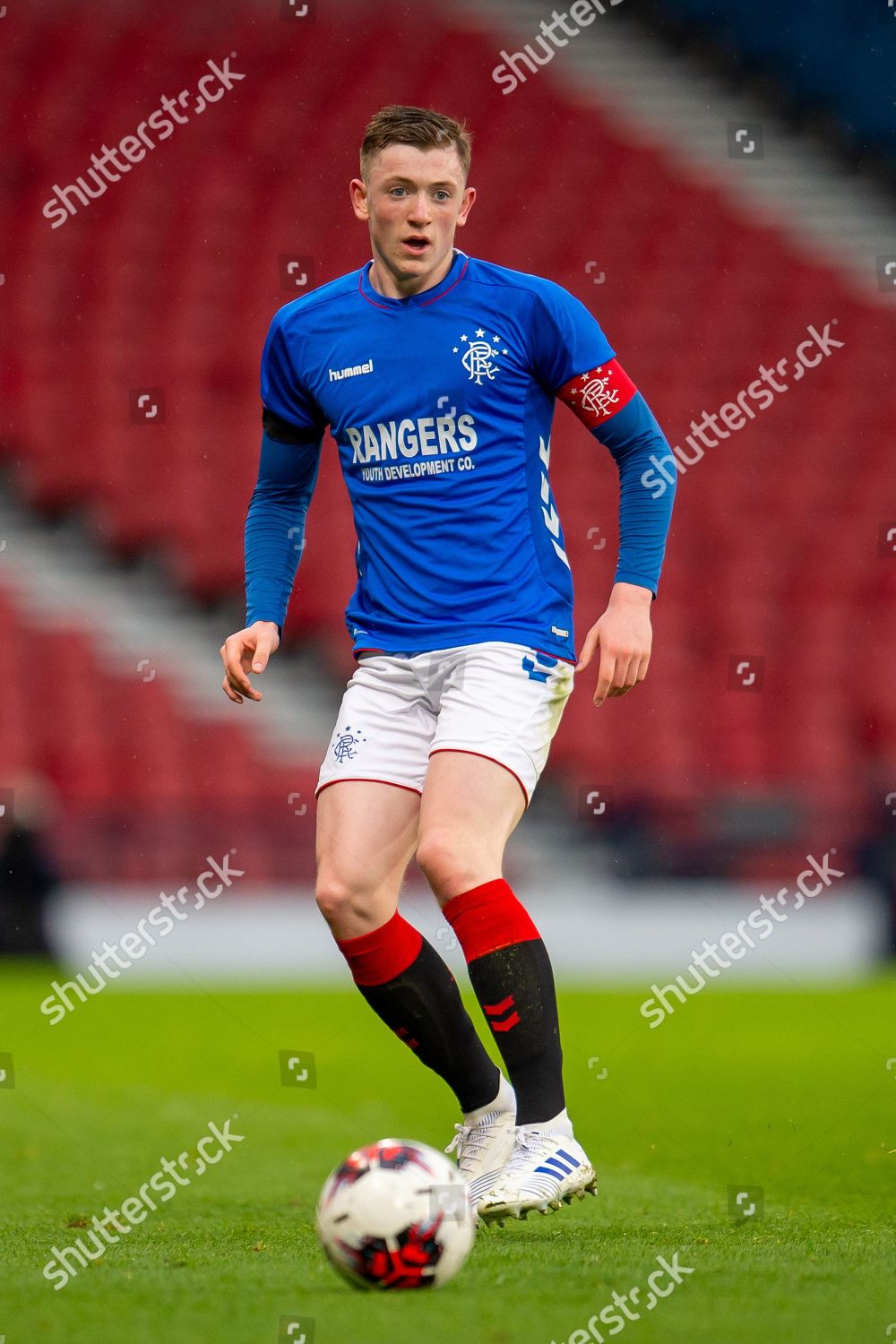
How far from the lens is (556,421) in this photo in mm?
10125

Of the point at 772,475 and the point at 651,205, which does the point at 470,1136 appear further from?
the point at 651,205

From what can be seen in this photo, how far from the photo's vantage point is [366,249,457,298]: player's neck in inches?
141

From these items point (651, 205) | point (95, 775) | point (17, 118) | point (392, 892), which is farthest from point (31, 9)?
point (392, 892)

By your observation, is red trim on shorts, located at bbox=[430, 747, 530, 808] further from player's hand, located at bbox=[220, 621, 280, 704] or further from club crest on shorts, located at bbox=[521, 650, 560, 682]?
player's hand, located at bbox=[220, 621, 280, 704]

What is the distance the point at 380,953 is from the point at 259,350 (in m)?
7.20

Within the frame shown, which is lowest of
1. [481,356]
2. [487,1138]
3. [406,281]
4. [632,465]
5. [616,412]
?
[487,1138]

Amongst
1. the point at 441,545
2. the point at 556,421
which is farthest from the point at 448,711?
the point at 556,421

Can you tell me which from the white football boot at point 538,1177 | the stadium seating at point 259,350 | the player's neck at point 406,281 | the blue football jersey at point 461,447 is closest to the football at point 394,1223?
the white football boot at point 538,1177

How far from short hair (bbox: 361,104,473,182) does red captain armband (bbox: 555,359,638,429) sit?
489 millimetres

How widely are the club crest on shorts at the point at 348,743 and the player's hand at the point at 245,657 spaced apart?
0.19 meters

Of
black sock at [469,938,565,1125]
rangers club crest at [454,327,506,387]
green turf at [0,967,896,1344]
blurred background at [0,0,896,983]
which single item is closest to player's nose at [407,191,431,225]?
rangers club crest at [454,327,506,387]

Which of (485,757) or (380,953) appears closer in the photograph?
(485,757)

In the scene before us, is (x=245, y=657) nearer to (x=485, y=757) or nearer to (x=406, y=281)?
(x=485, y=757)

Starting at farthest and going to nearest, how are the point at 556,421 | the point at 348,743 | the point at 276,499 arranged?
the point at 556,421 < the point at 276,499 < the point at 348,743
